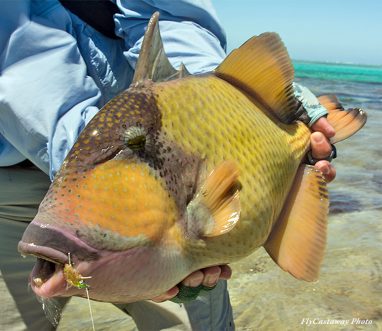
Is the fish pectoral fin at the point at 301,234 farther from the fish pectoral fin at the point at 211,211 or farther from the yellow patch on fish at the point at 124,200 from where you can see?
the yellow patch on fish at the point at 124,200

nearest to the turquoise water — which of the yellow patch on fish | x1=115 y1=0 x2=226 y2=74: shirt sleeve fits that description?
x1=115 y1=0 x2=226 y2=74: shirt sleeve

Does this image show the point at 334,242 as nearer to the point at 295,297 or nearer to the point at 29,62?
the point at 295,297

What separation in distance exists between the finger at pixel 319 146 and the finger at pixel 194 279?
690 mm

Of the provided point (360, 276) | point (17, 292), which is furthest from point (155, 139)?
point (360, 276)

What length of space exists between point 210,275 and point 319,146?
26.8 inches

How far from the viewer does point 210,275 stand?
4.68 feet

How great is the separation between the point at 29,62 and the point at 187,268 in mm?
899

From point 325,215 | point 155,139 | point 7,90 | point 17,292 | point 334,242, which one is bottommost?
point 334,242

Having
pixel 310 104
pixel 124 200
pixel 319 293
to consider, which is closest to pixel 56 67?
pixel 124 200

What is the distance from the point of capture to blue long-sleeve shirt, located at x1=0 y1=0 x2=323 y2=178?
1627 mm

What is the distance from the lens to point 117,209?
3.51ft

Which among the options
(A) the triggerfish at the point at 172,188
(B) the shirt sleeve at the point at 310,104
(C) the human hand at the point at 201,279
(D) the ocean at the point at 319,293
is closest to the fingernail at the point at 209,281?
(C) the human hand at the point at 201,279

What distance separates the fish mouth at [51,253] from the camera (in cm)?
97

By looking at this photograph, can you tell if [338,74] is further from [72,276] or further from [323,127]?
[72,276]
